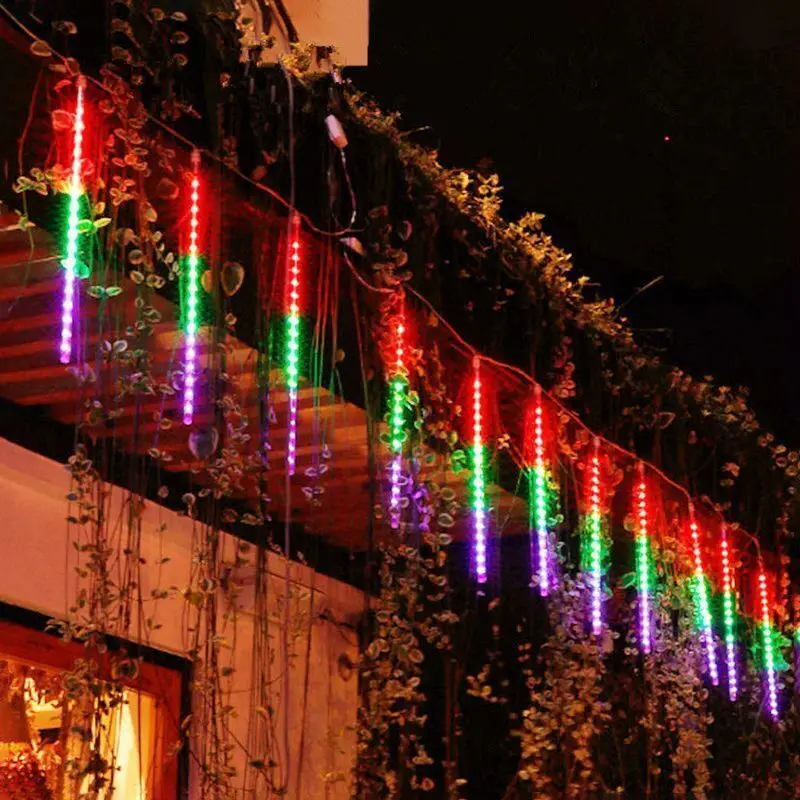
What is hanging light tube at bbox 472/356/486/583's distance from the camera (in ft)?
14.0

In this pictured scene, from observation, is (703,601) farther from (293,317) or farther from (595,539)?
(293,317)

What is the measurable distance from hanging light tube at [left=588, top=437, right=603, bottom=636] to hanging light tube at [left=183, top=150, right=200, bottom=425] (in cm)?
204

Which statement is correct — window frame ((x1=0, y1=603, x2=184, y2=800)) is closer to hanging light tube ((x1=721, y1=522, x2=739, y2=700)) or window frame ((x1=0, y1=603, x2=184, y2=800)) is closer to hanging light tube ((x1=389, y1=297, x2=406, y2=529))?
hanging light tube ((x1=389, y1=297, x2=406, y2=529))

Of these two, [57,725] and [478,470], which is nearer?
[478,470]

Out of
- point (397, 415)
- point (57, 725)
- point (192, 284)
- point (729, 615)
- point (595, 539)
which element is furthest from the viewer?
point (729, 615)

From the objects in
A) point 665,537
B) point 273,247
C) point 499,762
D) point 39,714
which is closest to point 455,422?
point 273,247

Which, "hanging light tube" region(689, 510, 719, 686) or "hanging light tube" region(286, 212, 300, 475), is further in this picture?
"hanging light tube" region(689, 510, 719, 686)

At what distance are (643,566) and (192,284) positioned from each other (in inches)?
106

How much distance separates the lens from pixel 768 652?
6168mm

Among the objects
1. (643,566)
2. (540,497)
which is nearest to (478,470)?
(540,497)

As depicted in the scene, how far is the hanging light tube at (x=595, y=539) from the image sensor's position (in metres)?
4.84

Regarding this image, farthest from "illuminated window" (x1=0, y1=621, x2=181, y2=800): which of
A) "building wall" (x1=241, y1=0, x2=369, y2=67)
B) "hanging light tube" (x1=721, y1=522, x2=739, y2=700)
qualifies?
"building wall" (x1=241, y1=0, x2=369, y2=67)

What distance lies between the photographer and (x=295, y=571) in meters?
5.26

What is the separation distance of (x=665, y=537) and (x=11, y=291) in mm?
2887
